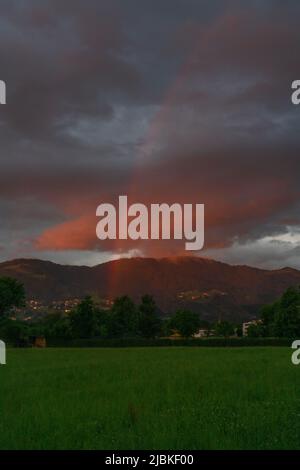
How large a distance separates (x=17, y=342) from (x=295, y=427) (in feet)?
375

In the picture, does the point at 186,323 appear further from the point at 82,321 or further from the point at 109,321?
the point at 82,321

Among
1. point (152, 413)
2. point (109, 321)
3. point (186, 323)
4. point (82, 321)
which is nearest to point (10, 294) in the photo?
point (82, 321)

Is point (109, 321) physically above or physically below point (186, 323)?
above

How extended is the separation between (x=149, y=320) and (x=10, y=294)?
125ft

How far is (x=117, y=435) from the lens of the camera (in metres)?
13.6

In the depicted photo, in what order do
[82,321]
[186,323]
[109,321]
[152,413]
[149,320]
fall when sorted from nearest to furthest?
[152,413] → [82,321] → [109,321] → [149,320] → [186,323]

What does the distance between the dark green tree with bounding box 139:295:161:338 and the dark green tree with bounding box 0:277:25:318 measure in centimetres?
3268

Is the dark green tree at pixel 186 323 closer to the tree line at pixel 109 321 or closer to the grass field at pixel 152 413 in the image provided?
the tree line at pixel 109 321

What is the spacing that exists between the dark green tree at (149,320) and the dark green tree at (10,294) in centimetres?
3268

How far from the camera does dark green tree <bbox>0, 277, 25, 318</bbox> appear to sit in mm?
140125

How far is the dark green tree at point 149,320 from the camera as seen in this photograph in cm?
15738

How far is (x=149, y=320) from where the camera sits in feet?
516
